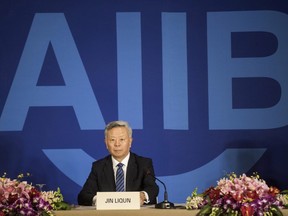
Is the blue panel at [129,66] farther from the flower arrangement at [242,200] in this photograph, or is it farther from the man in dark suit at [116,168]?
the flower arrangement at [242,200]

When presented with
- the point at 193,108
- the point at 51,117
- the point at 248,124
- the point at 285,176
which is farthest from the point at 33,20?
the point at 285,176

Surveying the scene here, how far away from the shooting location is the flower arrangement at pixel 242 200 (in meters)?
2.95

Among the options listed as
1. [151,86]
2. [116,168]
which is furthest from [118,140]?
[151,86]

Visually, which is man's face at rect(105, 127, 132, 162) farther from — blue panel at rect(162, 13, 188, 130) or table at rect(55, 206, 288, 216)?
blue panel at rect(162, 13, 188, 130)

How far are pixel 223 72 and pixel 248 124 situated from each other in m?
0.54

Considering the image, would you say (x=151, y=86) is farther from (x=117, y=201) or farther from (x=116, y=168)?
(x=117, y=201)

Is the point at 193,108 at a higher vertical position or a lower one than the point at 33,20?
lower

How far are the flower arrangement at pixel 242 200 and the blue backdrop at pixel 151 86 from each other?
2.29m

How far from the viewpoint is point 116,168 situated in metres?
4.39

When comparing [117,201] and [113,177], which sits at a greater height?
[113,177]

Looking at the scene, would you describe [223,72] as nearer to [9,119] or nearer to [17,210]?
[9,119]

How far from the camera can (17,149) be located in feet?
18.1

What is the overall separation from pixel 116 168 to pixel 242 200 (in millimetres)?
1600

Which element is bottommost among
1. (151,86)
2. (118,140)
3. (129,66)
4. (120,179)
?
(120,179)
